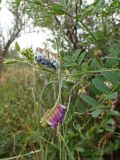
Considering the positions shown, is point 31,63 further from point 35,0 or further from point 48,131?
point 48,131

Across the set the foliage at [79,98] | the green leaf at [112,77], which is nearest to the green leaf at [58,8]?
the foliage at [79,98]

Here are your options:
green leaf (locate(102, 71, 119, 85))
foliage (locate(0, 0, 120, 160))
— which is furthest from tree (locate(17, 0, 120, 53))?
green leaf (locate(102, 71, 119, 85))

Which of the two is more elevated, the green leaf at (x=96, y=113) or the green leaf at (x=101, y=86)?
the green leaf at (x=101, y=86)

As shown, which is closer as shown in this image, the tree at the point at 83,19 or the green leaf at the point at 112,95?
the green leaf at the point at 112,95

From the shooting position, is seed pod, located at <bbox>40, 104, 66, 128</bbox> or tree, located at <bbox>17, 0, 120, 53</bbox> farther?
tree, located at <bbox>17, 0, 120, 53</bbox>

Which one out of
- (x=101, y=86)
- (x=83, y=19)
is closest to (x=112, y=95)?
(x=101, y=86)

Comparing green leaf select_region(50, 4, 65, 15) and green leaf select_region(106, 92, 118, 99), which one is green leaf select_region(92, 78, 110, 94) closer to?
green leaf select_region(106, 92, 118, 99)

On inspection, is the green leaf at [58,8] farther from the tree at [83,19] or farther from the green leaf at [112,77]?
the green leaf at [112,77]

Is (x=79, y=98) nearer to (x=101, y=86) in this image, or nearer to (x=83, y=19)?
(x=83, y=19)

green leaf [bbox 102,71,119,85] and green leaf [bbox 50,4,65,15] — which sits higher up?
green leaf [bbox 50,4,65,15]
